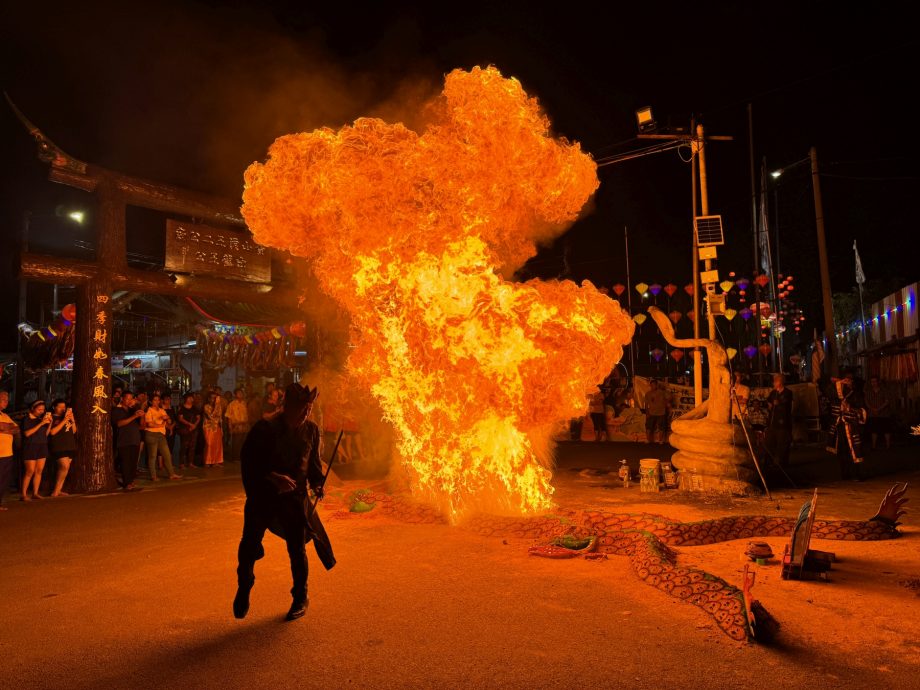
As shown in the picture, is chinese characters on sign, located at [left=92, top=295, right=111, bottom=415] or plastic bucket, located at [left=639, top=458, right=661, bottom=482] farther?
chinese characters on sign, located at [left=92, top=295, right=111, bottom=415]

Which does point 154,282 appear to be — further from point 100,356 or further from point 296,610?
point 296,610

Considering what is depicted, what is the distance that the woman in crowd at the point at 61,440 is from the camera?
1073 centimetres

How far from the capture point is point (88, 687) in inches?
147

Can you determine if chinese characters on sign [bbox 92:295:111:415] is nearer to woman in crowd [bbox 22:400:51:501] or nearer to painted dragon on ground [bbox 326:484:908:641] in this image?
woman in crowd [bbox 22:400:51:501]

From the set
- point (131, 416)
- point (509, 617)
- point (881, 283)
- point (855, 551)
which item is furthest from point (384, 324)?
point (881, 283)

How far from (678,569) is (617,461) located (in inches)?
377

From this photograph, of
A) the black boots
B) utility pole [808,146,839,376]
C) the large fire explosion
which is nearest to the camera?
the black boots

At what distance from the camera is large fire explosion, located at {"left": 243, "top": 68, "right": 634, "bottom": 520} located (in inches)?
310

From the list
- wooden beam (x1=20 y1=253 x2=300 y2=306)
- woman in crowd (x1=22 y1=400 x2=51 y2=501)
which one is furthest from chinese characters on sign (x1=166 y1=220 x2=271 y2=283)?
woman in crowd (x1=22 y1=400 x2=51 y2=501)

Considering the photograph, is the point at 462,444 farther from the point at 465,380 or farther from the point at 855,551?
the point at 855,551

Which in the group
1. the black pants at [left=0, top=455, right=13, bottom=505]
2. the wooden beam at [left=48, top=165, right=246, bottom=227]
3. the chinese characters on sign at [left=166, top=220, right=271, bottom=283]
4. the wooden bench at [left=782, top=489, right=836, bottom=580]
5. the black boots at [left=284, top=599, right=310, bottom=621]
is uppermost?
the wooden beam at [left=48, top=165, right=246, bottom=227]

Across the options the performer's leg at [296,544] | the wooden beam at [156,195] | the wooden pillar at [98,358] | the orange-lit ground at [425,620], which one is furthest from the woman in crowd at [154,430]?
the performer's leg at [296,544]

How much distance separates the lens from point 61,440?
10758mm

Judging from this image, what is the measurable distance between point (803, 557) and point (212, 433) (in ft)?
42.7
